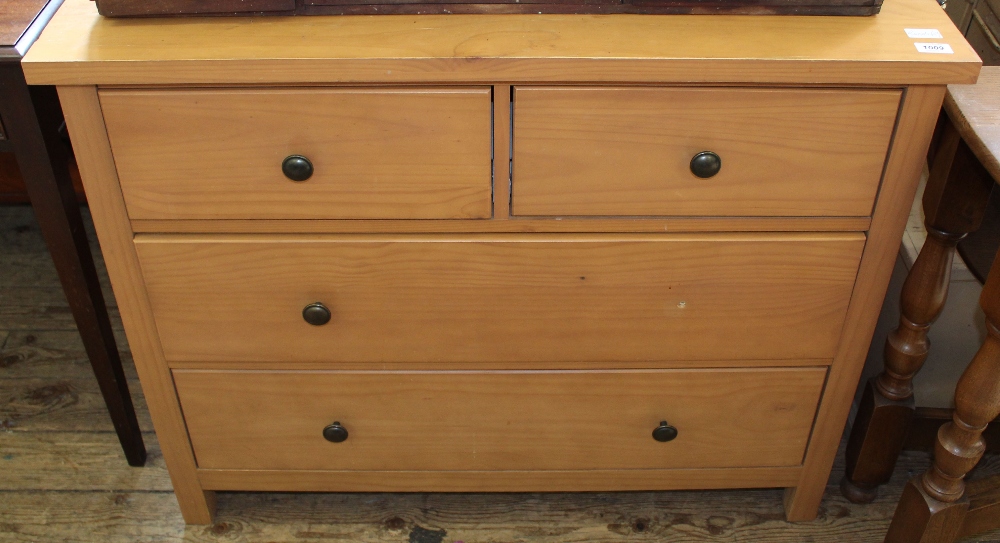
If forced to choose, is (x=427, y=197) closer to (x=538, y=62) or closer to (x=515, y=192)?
(x=515, y=192)

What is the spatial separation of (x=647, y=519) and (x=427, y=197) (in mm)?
727

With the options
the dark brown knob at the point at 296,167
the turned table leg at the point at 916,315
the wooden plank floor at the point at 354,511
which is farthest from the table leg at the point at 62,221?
the turned table leg at the point at 916,315

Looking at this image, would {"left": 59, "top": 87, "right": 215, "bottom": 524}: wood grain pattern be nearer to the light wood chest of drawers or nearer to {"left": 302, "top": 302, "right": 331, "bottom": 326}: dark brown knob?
the light wood chest of drawers

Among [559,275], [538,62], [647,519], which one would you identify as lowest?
[647,519]

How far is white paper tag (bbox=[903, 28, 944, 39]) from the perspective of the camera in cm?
100

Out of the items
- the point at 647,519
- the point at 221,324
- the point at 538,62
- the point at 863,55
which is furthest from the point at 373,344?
the point at 863,55

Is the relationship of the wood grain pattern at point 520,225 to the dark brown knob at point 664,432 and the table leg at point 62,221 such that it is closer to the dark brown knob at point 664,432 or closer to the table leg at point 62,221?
the table leg at point 62,221

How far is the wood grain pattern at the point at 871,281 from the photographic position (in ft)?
3.31

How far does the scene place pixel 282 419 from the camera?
1.28 metres

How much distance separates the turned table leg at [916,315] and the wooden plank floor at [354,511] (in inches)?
3.8

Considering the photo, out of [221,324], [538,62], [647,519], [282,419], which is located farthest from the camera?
[647,519]

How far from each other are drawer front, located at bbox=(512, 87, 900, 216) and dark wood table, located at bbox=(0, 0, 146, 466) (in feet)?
2.05

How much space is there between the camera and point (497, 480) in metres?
1.37

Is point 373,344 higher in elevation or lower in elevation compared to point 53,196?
lower
